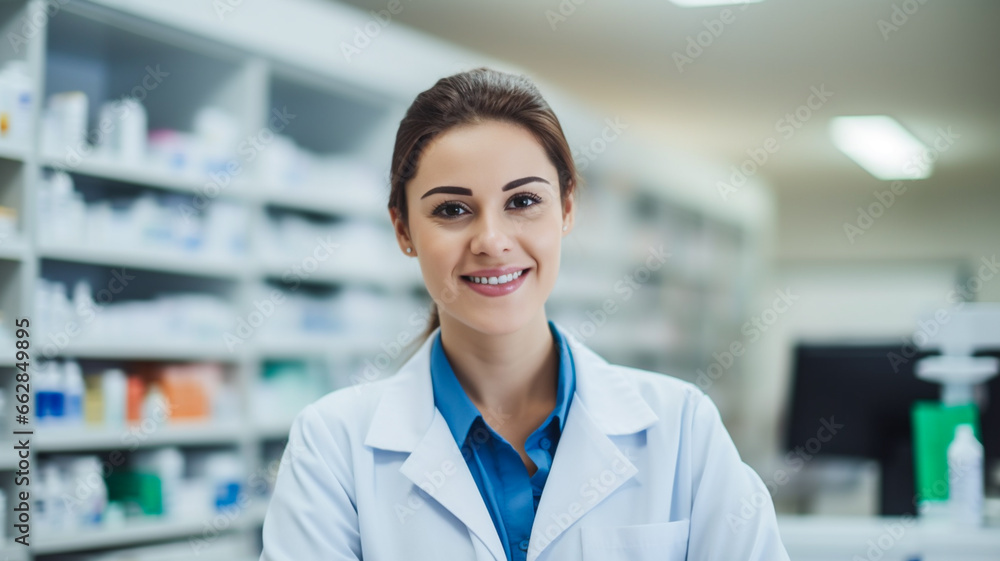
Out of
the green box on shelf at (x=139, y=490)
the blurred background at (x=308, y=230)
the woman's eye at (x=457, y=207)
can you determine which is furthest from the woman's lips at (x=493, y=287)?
the green box on shelf at (x=139, y=490)

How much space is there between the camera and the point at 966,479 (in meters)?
1.95

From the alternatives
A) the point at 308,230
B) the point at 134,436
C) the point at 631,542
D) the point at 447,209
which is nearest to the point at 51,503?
the point at 134,436

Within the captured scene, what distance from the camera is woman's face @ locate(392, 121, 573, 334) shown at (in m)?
1.21

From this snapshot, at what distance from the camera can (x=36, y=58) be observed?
263cm

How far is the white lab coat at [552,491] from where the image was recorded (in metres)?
1.15

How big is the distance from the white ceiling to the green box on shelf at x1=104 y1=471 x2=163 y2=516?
2.81 metres

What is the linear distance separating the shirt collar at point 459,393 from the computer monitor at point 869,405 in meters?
1.40

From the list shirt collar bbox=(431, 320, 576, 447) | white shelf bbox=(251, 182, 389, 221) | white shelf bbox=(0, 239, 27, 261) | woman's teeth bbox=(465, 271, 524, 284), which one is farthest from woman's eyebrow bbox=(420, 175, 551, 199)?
white shelf bbox=(251, 182, 389, 221)

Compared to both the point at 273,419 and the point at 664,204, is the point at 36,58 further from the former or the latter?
the point at 664,204

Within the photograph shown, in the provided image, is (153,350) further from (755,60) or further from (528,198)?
(755,60)

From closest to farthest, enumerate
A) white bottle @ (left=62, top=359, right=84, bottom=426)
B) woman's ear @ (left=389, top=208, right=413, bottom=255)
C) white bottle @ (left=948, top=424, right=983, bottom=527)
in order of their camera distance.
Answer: woman's ear @ (left=389, top=208, right=413, bottom=255) → white bottle @ (left=948, top=424, right=983, bottom=527) → white bottle @ (left=62, top=359, right=84, bottom=426)

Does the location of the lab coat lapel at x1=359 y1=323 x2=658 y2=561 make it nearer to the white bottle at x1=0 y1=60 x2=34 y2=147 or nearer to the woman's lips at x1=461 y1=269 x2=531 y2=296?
the woman's lips at x1=461 y1=269 x2=531 y2=296

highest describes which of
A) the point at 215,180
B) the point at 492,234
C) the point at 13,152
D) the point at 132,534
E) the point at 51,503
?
the point at 215,180

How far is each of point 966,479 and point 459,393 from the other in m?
1.42
